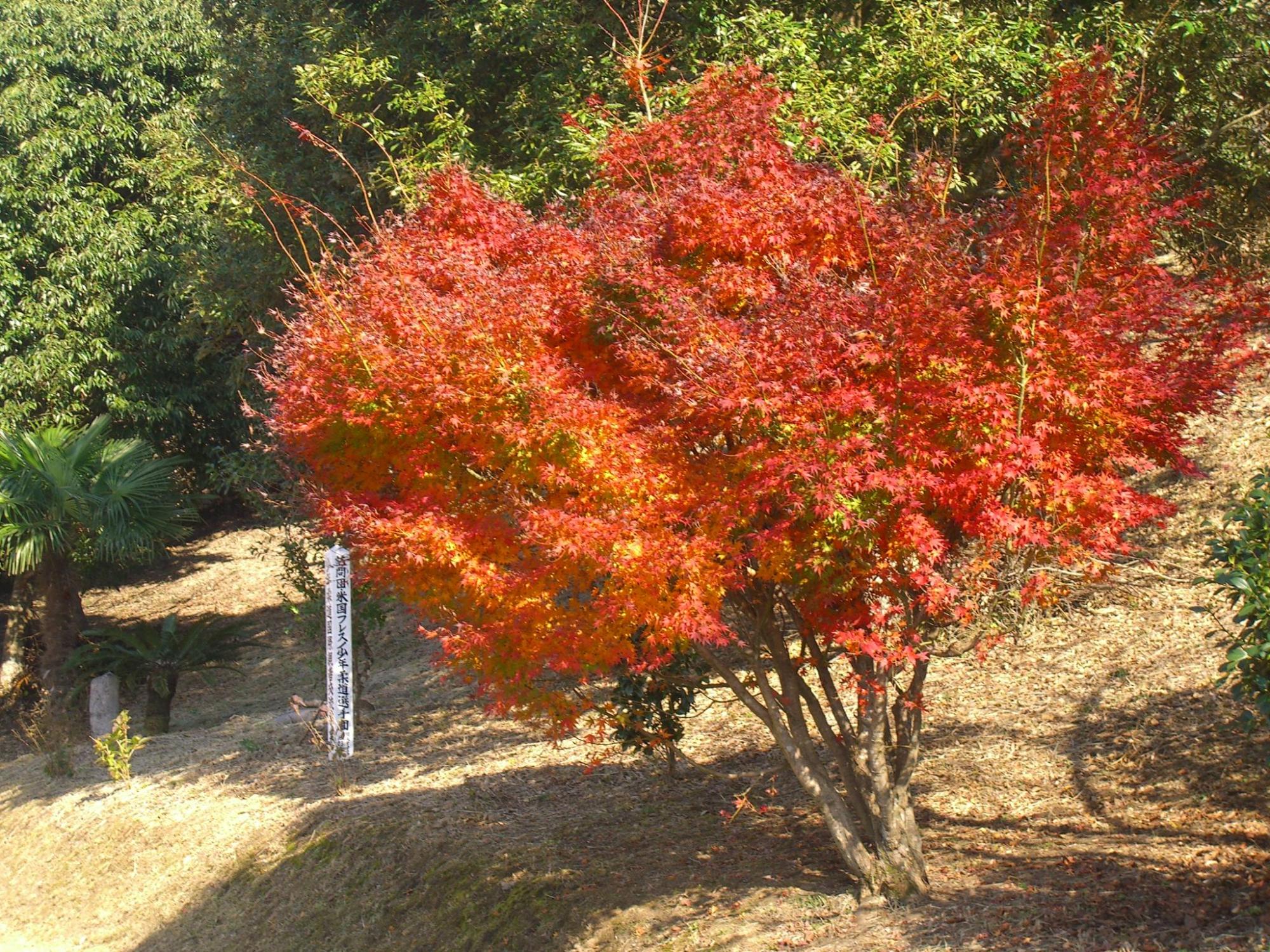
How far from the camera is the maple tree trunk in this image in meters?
6.68

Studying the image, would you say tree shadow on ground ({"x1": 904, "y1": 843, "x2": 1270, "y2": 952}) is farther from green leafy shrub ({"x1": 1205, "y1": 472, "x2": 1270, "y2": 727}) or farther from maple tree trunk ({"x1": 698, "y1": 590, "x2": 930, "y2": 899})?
green leafy shrub ({"x1": 1205, "y1": 472, "x2": 1270, "y2": 727})

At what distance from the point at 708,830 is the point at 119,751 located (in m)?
7.28

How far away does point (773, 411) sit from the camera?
5.34 metres

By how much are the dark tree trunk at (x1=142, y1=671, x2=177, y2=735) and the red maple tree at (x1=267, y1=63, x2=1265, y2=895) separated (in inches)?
381

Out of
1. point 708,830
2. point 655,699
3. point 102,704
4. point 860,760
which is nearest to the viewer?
point 860,760

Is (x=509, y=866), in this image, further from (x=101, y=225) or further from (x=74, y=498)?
(x=101, y=225)

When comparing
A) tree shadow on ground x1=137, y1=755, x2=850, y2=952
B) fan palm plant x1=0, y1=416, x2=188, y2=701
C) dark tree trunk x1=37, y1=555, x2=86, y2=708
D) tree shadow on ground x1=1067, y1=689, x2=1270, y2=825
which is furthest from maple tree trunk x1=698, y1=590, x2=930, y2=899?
dark tree trunk x1=37, y1=555, x2=86, y2=708

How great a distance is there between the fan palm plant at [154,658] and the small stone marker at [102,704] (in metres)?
0.25

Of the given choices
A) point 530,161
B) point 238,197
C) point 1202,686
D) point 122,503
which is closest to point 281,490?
point 122,503

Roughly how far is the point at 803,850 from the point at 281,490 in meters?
7.79

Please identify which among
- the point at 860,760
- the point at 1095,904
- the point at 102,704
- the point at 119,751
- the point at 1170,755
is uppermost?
the point at 102,704

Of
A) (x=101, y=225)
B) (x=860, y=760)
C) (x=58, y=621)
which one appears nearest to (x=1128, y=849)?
(x=860, y=760)

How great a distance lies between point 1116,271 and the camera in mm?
5879

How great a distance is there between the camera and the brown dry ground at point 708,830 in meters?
6.61
